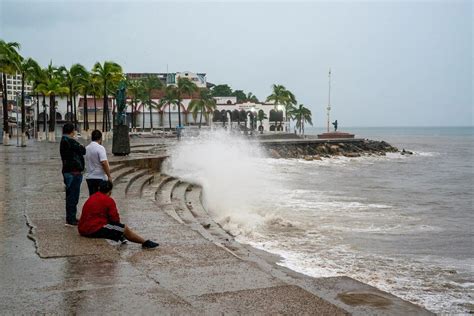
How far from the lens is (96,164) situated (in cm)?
752

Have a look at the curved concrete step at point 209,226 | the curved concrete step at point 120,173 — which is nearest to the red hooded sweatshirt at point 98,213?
the curved concrete step at point 209,226

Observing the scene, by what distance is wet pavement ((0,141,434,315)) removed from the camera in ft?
14.3

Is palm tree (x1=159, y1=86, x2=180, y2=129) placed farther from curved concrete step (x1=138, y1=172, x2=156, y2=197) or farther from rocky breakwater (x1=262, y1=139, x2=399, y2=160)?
curved concrete step (x1=138, y1=172, x2=156, y2=197)

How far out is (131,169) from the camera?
51.6 ft

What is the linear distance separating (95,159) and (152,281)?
9.94ft

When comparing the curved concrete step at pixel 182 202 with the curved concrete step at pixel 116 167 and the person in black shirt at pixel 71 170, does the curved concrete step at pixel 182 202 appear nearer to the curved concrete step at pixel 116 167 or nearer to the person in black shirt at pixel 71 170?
the curved concrete step at pixel 116 167

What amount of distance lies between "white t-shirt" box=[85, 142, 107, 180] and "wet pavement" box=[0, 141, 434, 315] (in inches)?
36.1

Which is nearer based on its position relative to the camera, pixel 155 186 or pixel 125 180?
pixel 125 180

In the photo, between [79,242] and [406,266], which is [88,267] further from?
[406,266]

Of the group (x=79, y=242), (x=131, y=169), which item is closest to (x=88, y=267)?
(x=79, y=242)

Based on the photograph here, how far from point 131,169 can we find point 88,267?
34.4 feet

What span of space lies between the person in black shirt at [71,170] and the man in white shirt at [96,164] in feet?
0.48

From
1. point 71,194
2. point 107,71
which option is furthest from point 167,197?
point 107,71

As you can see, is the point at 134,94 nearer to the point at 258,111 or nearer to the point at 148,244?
the point at 258,111
